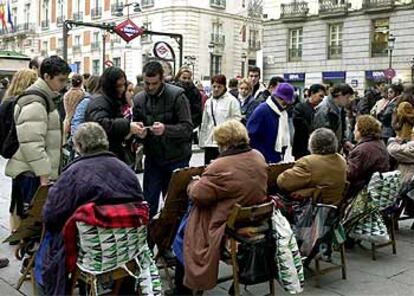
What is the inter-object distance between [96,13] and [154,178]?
52.3 meters

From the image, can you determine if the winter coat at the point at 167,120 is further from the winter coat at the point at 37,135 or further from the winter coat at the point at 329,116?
the winter coat at the point at 329,116

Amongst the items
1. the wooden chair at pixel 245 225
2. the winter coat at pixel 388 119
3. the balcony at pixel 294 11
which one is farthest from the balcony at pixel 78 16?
the wooden chair at pixel 245 225

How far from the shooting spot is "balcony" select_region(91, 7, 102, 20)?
54.6 metres

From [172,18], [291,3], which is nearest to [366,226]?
[291,3]

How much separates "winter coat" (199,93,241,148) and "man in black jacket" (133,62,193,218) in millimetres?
1881

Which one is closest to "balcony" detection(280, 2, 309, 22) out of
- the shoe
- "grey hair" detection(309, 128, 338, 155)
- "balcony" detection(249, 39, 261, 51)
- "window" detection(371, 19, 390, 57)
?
"window" detection(371, 19, 390, 57)

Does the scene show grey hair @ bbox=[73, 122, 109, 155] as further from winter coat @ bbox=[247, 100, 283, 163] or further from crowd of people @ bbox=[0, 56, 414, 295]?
winter coat @ bbox=[247, 100, 283, 163]

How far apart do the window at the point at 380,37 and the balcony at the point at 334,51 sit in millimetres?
2058

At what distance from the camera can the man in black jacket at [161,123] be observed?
16.9ft

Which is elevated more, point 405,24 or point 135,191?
point 405,24

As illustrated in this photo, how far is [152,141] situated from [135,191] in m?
1.51

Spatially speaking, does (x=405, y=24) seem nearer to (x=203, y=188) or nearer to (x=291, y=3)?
(x=291, y=3)

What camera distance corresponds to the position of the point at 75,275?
147 inches

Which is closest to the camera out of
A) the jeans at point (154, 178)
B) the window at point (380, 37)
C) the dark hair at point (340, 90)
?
the jeans at point (154, 178)
